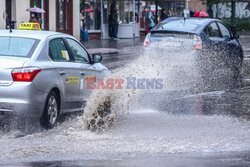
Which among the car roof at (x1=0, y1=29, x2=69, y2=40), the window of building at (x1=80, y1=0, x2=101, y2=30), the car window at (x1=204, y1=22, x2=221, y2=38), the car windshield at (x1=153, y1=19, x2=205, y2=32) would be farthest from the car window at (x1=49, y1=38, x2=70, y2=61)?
the window of building at (x1=80, y1=0, x2=101, y2=30)

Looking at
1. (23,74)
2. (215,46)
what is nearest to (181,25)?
(215,46)

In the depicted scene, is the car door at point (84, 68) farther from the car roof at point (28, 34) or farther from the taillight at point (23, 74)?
the taillight at point (23, 74)

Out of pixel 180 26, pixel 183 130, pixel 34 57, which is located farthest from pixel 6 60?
pixel 180 26

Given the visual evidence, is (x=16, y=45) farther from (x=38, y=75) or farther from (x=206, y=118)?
(x=206, y=118)

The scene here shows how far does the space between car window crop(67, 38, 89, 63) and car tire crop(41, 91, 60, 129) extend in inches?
45.2

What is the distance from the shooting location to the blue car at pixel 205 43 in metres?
15.9

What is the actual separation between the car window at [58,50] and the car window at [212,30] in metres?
7.46

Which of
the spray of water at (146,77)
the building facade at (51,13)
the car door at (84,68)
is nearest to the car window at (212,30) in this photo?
the spray of water at (146,77)

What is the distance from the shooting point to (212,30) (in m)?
17.4

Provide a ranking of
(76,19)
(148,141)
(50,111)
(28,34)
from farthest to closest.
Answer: (76,19) < (28,34) < (50,111) < (148,141)

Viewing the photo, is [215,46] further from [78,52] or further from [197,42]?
[78,52]

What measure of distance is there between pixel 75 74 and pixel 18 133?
1.59 m

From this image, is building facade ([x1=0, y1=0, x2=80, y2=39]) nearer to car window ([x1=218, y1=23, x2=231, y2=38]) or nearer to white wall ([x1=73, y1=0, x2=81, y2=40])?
white wall ([x1=73, y1=0, x2=81, y2=40])

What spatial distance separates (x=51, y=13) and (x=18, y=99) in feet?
94.5
